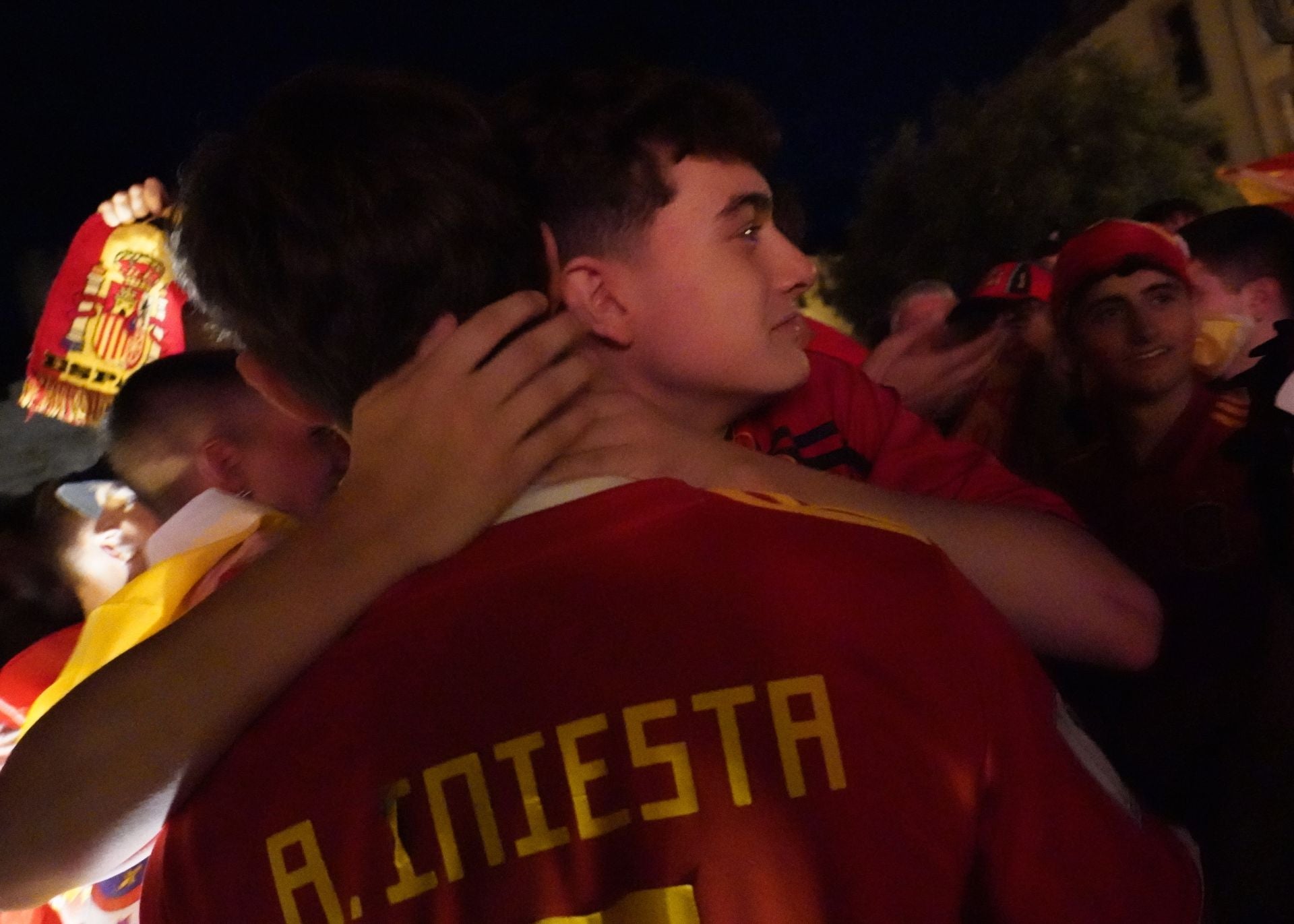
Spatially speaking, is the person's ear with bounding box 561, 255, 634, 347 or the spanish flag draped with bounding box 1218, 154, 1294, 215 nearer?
the person's ear with bounding box 561, 255, 634, 347

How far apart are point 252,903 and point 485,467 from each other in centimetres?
48

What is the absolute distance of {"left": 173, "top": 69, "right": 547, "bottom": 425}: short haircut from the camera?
1.12 m

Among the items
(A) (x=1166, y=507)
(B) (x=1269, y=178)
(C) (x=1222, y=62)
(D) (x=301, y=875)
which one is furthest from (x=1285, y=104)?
(D) (x=301, y=875)

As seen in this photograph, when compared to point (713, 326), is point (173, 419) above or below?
above

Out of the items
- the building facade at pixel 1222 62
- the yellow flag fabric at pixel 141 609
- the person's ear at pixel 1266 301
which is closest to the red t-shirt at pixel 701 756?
the yellow flag fabric at pixel 141 609

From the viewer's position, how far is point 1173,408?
8.43ft

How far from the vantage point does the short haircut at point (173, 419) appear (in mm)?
2613

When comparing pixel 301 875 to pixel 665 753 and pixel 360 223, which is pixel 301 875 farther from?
pixel 360 223

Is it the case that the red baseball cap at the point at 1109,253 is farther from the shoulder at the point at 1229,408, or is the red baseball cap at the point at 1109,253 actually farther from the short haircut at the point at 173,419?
the short haircut at the point at 173,419

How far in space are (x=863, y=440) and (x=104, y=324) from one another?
9.70 feet

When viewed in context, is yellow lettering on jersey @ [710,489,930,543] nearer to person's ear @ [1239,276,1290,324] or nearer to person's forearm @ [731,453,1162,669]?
person's forearm @ [731,453,1162,669]

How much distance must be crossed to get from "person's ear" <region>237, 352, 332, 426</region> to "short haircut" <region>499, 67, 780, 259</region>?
1.38 feet

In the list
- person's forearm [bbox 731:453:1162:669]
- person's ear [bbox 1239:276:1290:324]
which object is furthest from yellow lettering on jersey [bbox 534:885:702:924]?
person's ear [bbox 1239:276:1290:324]

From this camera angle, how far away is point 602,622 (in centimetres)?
92
